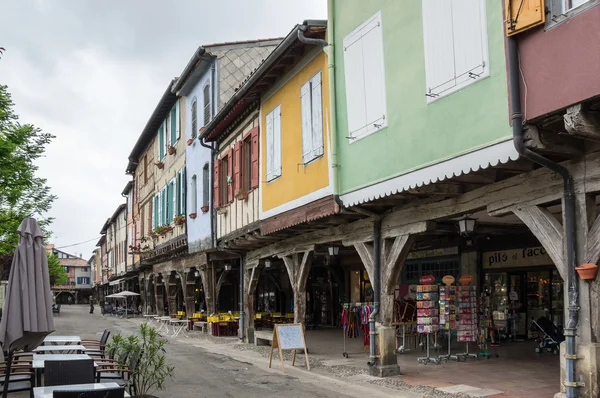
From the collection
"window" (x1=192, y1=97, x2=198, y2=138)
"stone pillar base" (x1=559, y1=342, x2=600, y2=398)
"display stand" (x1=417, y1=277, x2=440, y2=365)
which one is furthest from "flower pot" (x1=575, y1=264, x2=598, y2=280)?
"window" (x1=192, y1=97, x2=198, y2=138)

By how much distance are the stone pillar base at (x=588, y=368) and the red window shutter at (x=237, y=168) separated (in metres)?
11.0

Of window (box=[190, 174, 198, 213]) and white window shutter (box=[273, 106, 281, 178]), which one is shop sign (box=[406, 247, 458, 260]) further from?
window (box=[190, 174, 198, 213])

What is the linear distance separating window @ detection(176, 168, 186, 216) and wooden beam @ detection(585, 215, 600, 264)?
18.4m

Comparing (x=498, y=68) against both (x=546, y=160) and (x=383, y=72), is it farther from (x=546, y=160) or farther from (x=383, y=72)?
(x=383, y=72)

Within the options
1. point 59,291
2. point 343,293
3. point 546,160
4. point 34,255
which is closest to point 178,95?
point 343,293

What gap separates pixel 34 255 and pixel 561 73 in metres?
6.05

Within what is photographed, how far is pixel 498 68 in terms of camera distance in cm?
689

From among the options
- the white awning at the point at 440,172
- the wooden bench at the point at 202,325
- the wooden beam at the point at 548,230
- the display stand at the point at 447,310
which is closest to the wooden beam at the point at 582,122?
the white awning at the point at 440,172

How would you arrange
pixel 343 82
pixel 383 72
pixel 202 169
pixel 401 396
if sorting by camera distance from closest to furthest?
pixel 401 396 → pixel 383 72 → pixel 343 82 → pixel 202 169

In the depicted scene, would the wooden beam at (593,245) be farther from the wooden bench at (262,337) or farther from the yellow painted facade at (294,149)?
the wooden bench at (262,337)

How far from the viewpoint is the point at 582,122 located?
573 cm

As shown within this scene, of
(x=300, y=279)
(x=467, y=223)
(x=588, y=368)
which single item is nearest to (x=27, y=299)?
(x=588, y=368)

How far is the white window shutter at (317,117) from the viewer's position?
11258mm

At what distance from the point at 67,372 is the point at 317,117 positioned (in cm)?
624
